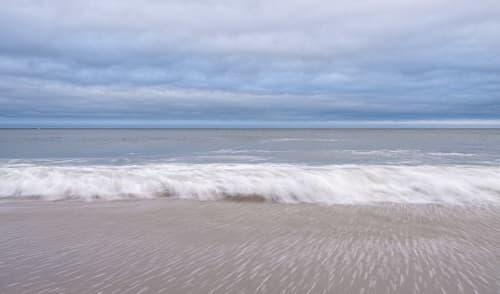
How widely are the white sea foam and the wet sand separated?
0.88 meters

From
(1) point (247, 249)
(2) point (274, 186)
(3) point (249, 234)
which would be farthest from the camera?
(2) point (274, 186)

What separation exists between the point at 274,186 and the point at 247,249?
358 centimetres

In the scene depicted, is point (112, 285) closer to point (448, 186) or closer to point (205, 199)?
point (205, 199)

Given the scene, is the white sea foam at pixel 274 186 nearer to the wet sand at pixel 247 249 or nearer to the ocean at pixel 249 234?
the ocean at pixel 249 234

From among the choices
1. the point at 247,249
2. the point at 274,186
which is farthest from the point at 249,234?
the point at 274,186

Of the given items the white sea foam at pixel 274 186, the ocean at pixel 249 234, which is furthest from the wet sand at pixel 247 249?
the white sea foam at pixel 274 186

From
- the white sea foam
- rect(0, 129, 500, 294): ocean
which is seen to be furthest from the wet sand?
the white sea foam

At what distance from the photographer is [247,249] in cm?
377

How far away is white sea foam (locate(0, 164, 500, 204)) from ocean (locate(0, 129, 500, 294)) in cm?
4

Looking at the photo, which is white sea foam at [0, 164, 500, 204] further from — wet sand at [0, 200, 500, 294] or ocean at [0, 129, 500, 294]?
wet sand at [0, 200, 500, 294]

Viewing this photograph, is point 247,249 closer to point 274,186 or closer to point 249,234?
point 249,234

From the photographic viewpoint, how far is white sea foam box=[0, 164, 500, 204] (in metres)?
6.73

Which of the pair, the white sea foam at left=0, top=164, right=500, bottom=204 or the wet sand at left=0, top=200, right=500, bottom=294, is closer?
the wet sand at left=0, top=200, right=500, bottom=294

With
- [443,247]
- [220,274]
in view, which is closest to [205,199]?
[220,274]
